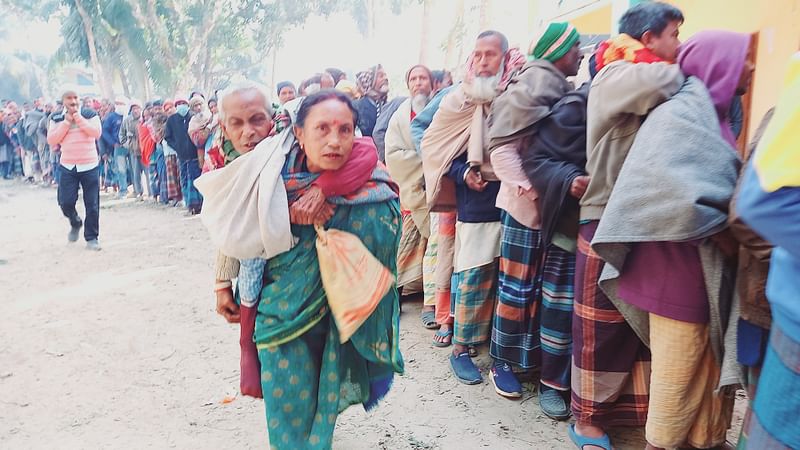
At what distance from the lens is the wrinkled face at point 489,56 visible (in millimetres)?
3186

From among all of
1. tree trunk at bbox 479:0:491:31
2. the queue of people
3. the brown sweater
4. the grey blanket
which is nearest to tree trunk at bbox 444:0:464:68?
tree trunk at bbox 479:0:491:31

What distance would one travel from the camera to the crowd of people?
72.7 inches

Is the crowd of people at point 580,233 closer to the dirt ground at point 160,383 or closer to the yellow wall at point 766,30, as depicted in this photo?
the dirt ground at point 160,383

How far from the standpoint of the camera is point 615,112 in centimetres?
226

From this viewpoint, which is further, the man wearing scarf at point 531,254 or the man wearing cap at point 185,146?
the man wearing cap at point 185,146

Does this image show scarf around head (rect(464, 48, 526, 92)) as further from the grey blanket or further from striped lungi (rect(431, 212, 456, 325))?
the grey blanket

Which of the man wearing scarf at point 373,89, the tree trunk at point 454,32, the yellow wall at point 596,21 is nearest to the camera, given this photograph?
the man wearing scarf at point 373,89

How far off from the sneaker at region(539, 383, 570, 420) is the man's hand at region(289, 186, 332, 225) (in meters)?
1.74

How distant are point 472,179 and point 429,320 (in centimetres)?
149

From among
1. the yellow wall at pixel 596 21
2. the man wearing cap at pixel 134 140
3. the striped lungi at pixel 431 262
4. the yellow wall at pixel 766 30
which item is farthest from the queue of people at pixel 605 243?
the man wearing cap at pixel 134 140

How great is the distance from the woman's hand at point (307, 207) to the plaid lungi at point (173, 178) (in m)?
8.62

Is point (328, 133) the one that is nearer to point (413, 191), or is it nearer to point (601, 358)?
point (601, 358)

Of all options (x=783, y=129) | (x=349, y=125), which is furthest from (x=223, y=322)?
(x=783, y=129)

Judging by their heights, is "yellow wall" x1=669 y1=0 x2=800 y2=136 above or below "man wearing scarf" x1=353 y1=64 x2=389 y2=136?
above
